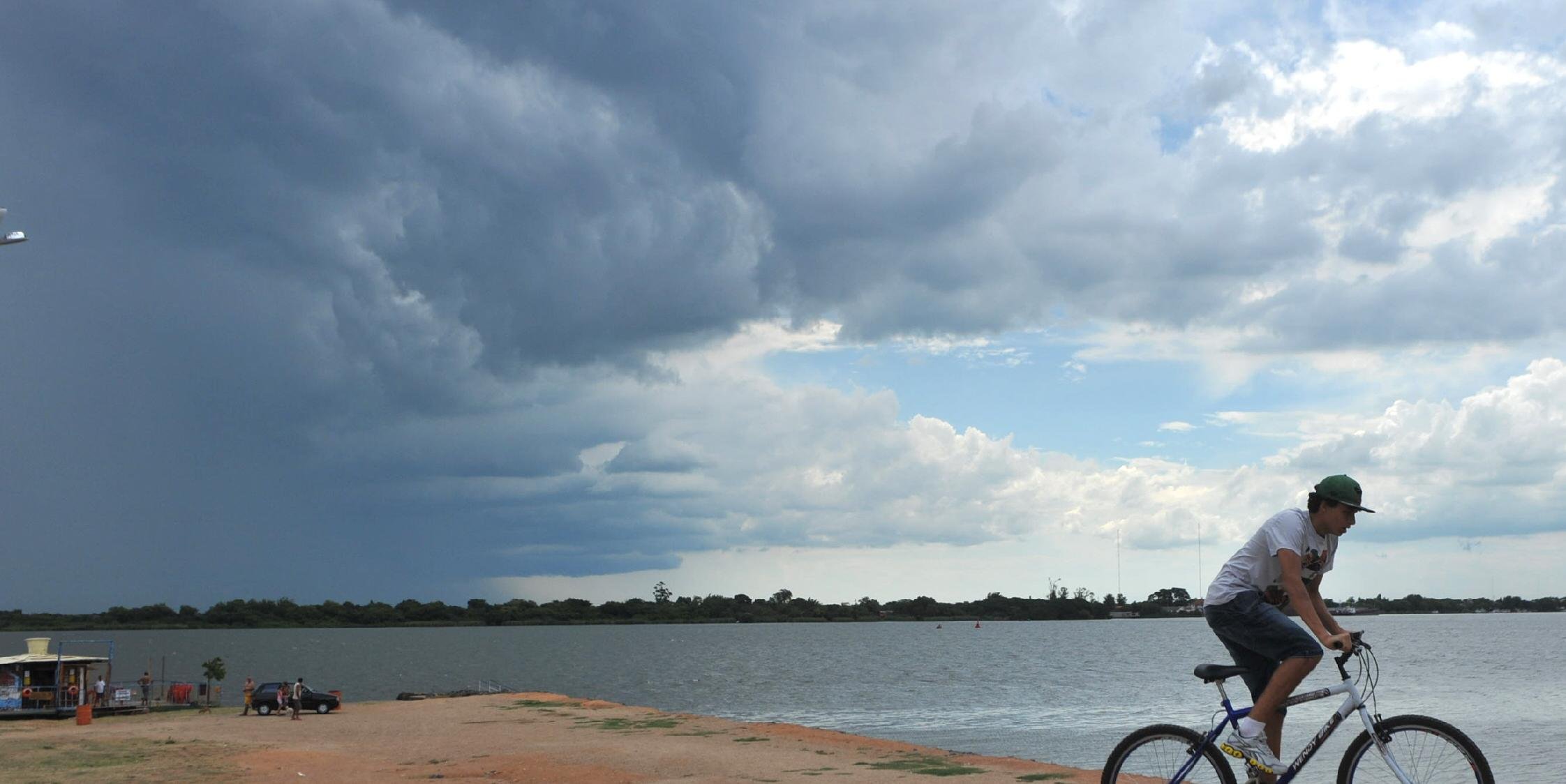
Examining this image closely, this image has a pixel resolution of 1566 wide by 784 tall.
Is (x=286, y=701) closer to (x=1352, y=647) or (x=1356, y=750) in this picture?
(x=1356, y=750)

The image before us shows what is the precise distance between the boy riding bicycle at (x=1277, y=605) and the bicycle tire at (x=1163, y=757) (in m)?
0.18

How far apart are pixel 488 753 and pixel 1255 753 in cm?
2012

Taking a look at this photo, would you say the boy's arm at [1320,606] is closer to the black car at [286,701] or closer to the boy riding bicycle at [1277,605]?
the boy riding bicycle at [1277,605]

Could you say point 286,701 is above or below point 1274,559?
below

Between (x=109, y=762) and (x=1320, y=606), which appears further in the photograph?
Result: (x=109, y=762)

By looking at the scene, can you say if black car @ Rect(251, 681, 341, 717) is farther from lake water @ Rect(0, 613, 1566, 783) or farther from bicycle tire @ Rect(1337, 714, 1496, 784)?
bicycle tire @ Rect(1337, 714, 1496, 784)

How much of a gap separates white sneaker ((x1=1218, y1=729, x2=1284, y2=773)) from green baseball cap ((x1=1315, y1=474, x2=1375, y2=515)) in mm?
1505

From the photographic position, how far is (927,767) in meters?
20.0

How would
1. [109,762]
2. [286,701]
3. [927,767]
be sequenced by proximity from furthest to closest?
1. [286,701]
2. [109,762]
3. [927,767]

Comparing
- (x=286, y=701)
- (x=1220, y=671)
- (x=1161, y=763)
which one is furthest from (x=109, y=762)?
(x=1220, y=671)

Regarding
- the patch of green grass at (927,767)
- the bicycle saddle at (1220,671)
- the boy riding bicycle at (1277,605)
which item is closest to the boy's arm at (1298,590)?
the boy riding bicycle at (1277,605)

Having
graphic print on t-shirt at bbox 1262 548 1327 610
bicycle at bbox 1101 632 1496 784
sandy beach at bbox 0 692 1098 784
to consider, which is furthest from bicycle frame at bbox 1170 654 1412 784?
sandy beach at bbox 0 692 1098 784

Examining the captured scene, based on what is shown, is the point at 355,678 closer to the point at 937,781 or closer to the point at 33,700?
the point at 33,700

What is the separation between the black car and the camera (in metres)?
42.1
